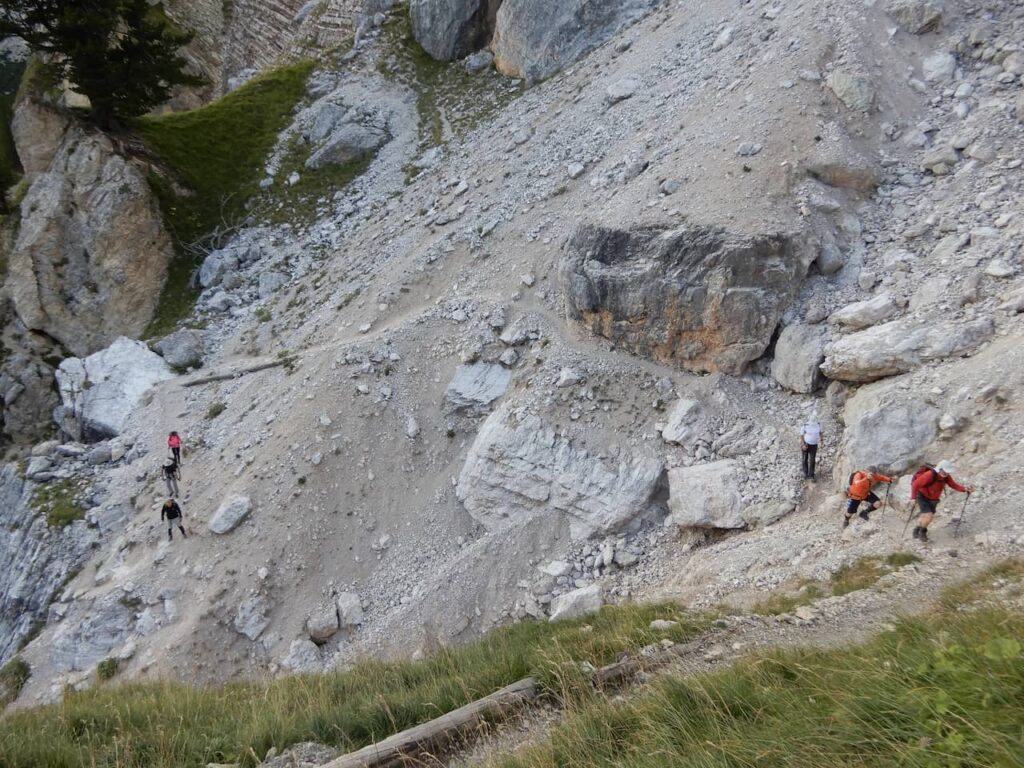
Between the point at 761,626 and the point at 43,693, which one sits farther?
the point at 43,693

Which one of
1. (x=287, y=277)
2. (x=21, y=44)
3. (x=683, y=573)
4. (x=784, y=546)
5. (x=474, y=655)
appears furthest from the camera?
(x=21, y=44)

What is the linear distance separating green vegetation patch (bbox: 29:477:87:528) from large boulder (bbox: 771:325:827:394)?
20.5 meters

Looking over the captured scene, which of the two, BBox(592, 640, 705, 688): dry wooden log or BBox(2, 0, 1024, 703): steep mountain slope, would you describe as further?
BBox(2, 0, 1024, 703): steep mountain slope

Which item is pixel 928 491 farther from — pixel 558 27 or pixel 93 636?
pixel 558 27

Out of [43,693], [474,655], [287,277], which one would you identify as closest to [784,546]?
[474,655]

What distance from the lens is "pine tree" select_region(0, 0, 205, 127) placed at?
23469mm

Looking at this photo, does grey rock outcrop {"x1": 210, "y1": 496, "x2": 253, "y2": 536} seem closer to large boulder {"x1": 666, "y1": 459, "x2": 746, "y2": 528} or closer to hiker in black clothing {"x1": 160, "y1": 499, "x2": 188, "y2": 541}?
hiker in black clothing {"x1": 160, "y1": 499, "x2": 188, "y2": 541}

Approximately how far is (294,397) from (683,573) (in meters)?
12.1

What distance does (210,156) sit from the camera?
29.3m

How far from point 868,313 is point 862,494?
4451 mm

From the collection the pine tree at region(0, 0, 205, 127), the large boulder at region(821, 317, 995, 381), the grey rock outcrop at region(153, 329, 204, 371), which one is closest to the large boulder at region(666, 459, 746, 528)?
the large boulder at region(821, 317, 995, 381)

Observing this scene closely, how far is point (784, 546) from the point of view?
1067 cm

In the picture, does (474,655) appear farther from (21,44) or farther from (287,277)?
(21,44)

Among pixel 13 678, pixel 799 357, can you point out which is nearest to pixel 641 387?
pixel 799 357
